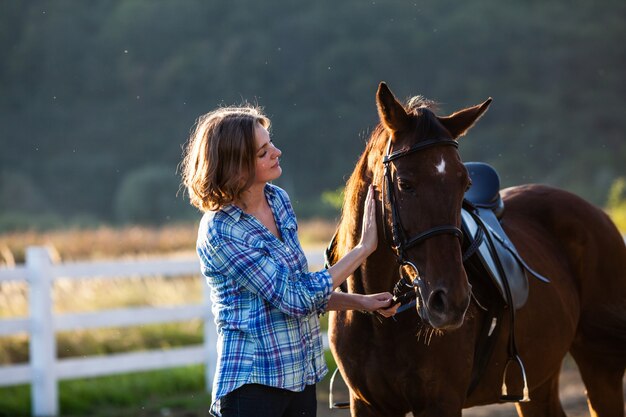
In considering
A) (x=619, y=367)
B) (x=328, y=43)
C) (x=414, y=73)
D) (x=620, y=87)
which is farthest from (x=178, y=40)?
(x=619, y=367)

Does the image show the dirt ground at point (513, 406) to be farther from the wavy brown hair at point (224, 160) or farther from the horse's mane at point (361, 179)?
the wavy brown hair at point (224, 160)

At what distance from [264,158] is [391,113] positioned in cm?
52

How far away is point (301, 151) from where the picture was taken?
40531 mm

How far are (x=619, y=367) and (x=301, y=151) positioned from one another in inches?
1409

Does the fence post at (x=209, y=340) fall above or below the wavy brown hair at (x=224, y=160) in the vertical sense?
below

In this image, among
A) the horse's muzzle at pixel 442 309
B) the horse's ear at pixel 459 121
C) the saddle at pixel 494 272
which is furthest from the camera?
the saddle at pixel 494 272

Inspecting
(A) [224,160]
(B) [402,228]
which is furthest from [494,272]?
(A) [224,160]

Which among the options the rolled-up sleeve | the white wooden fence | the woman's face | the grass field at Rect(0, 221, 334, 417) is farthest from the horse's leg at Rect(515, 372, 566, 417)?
the white wooden fence

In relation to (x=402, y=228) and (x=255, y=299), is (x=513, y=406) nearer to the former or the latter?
(x=402, y=228)

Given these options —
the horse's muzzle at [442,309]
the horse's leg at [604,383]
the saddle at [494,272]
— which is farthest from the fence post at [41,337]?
the horse's muzzle at [442,309]

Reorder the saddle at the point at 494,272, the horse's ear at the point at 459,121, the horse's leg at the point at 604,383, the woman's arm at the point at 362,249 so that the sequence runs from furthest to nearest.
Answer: the horse's leg at the point at 604,383 → the saddle at the point at 494,272 → the horse's ear at the point at 459,121 → the woman's arm at the point at 362,249

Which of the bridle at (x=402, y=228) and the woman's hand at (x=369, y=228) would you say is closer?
the bridle at (x=402, y=228)

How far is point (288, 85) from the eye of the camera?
40.3 metres

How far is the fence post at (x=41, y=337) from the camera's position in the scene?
7.22 metres
